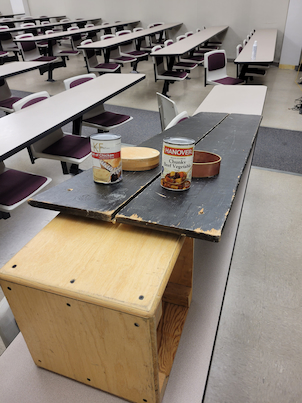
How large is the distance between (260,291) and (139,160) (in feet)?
3.67

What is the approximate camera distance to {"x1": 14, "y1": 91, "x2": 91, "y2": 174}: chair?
2213 millimetres

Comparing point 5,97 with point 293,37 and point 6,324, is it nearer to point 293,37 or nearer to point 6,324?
point 6,324

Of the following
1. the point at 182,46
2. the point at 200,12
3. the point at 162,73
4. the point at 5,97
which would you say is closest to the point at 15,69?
the point at 5,97

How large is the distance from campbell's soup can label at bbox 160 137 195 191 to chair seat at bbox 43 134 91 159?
1452 millimetres

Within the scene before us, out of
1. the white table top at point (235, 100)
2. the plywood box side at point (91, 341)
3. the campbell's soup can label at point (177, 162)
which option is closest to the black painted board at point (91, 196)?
the campbell's soup can label at point (177, 162)

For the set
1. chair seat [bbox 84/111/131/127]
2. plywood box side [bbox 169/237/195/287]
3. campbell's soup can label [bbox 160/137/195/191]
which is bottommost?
chair seat [bbox 84/111/131/127]

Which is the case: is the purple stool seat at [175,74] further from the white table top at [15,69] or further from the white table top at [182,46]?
the white table top at [15,69]

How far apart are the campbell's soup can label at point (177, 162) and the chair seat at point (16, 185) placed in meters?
1.17

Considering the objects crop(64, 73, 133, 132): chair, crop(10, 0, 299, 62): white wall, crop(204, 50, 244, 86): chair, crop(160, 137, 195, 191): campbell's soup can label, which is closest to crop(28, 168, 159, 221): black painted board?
crop(160, 137, 195, 191): campbell's soup can label

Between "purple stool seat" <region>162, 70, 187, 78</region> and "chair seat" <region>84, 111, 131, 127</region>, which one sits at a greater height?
"purple stool seat" <region>162, 70, 187, 78</region>

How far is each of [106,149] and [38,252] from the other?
340 mm

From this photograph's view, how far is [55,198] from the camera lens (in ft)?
2.91

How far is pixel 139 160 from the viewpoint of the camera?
1.03 metres

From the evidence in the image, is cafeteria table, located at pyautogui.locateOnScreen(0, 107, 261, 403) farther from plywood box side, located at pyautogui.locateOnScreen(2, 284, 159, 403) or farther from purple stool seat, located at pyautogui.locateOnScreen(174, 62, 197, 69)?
purple stool seat, located at pyautogui.locateOnScreen(174, 62, 197, 69)
